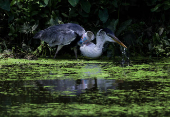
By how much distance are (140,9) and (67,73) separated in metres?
4.99

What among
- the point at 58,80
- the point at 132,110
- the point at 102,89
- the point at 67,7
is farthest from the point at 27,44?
the point at 132,110

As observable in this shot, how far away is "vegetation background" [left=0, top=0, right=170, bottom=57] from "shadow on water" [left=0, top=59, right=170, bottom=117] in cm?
238

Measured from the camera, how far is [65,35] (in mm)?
8422

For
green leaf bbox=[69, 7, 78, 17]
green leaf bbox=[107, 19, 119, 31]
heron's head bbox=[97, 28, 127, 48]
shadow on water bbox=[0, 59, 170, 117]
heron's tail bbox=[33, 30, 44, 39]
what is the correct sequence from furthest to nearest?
1. green leaf bbox=[69, 7, 78, 17]
2. green leaf bbox=[107, 19, 119, 31]
3. heron's tail bbox=[33, 30, 44, 39]
4. heron's head bbox=[97, 28, 127, 48]
5. shadow on water bbox=[0, 59, 170, 117]

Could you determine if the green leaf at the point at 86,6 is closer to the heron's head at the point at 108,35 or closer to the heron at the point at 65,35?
the heron at the point at 65,35

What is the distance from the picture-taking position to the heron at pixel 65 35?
838 centimetres

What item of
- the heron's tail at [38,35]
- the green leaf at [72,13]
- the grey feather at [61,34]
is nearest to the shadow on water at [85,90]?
the grey feather at [61,34]

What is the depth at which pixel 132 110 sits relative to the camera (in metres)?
3.55

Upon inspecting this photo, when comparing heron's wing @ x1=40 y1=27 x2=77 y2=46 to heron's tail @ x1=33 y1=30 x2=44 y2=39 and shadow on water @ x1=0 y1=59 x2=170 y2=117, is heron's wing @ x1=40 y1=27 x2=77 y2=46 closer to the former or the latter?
heron's tail @ x1=33 y1=30 x2=44 y2=39

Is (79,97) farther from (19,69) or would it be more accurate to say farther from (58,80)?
(19,69)

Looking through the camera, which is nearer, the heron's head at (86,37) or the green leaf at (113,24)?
the heron's head at (86,37)

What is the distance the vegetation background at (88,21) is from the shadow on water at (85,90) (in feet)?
7.80

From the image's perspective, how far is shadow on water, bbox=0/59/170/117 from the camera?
11.8 feet

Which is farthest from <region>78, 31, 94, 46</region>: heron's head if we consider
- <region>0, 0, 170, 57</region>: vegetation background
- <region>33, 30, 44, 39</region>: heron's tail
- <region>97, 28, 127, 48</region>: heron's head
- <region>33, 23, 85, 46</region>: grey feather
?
<region>33, 30, 44, 39</region>: heron's tail
